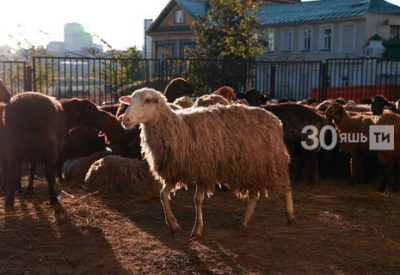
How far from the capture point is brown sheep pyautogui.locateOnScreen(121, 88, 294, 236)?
5.34 metres

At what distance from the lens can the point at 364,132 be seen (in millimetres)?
8531

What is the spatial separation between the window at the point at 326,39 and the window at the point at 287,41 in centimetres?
268

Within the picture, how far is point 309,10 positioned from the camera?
109 feet

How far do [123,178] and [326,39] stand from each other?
2661cm

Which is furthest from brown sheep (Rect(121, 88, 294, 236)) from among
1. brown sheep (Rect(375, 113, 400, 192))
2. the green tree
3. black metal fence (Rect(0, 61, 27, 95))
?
the green tree

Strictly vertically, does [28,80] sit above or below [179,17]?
below

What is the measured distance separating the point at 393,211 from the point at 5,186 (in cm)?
602

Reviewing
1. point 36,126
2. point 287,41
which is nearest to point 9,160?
point 36,126

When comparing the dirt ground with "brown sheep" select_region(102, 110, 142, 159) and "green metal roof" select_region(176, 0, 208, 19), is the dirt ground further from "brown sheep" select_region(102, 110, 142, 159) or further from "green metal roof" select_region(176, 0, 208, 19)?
"green metal roof" select_region(176, 0, 208, 19)

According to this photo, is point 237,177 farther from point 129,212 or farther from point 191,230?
point 129,212

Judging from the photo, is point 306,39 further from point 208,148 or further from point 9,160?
point 208,148

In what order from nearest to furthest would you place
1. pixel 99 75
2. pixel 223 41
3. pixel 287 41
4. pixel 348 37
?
pixel 99 75 < pixel 223 41 < pixel 348 37 < pixel 287 41

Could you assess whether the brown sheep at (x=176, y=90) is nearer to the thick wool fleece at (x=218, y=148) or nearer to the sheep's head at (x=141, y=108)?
the thick wool fleece at (x=218, y=148)

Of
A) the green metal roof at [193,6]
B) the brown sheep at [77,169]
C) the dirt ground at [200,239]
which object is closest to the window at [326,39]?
the green metal roof at [193,6]
